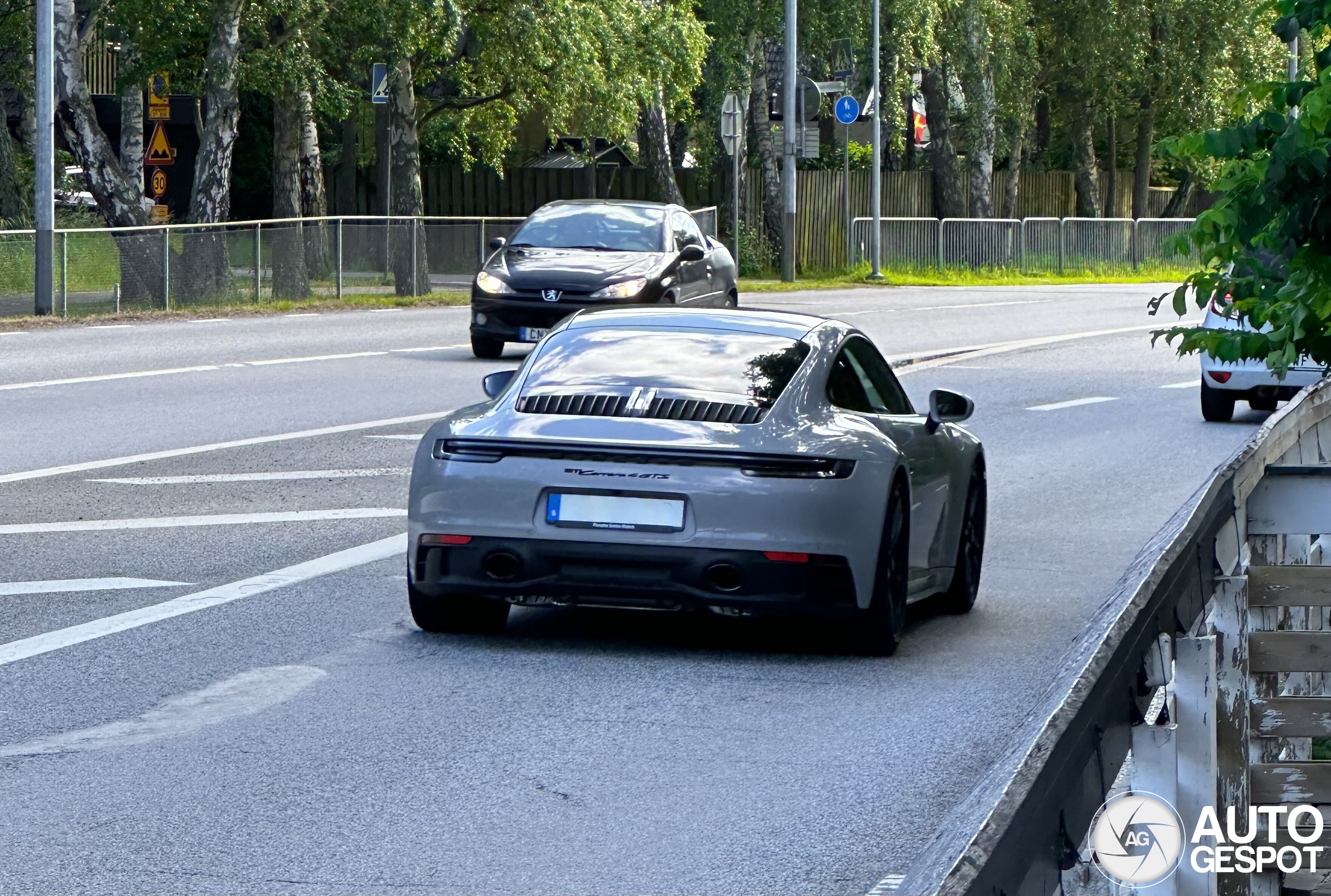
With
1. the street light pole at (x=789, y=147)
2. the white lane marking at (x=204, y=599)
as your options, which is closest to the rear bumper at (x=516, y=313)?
the white lane marking at (x=204, y=599)

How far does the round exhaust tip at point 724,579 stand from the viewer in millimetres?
7953

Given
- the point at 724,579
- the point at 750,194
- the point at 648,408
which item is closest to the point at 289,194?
the point at 750,194

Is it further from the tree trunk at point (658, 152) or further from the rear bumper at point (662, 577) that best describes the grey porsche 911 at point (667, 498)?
the tree trunk at point (658, 152)

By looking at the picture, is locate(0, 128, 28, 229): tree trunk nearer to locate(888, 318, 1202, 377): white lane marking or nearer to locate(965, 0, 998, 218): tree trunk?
locate(888, 318, 1202, 377): white lane marking

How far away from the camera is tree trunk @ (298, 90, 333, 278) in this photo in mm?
32531

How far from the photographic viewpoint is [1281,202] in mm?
9258

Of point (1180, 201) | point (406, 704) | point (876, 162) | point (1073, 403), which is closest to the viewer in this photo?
point (406, 704)

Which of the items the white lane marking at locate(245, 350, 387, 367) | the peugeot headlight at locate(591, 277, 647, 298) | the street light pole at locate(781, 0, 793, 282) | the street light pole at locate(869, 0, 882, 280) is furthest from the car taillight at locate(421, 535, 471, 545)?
the street light pole at locate(869, 0, 882, 280)

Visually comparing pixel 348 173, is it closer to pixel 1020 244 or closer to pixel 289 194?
pixel 289 194

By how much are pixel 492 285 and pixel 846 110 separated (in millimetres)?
23294

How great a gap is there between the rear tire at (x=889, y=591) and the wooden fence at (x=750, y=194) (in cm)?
3844

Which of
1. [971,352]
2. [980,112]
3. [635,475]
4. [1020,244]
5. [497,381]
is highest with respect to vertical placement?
[980,112]

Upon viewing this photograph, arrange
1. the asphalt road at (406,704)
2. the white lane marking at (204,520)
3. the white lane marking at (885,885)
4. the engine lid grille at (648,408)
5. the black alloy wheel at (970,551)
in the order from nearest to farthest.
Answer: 1. the white lane marking at (885,885)
2. the asphalt road at (406,704)
3. the engine lid grille at (648,408)
4. the black alloy wheel at (970,551)
5. the white lane marking at (204,520)

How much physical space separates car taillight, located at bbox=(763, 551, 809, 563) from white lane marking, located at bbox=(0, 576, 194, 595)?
9.50ft
